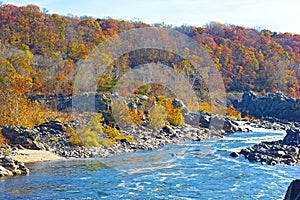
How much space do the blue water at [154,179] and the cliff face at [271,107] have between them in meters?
A: 39.5

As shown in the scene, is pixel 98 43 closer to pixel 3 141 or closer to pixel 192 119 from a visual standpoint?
pixel 192 119

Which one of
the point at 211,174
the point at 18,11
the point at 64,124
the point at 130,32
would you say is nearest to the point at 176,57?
the point at 130,32

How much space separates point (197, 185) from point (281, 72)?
260ft

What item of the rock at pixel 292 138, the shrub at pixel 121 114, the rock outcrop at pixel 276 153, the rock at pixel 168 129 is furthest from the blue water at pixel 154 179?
the shrub at pixel 121 114

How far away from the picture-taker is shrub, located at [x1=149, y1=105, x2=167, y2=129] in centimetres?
4680

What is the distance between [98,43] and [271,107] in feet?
116

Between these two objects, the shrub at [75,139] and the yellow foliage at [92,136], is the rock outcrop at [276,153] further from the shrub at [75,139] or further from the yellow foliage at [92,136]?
the shrub at [75,139]

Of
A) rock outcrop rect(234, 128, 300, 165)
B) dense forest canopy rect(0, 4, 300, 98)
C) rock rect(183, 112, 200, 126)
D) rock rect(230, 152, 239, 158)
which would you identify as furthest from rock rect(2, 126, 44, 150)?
dense forest canopy rect(0, 4, 300, 98)

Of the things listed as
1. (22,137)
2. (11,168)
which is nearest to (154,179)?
(11,168)

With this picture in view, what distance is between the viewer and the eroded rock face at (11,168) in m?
25.1

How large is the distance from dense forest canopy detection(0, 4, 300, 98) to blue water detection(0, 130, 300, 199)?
33.1 metres

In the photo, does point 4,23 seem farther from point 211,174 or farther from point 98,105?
point 211,174

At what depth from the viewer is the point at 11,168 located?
2550cm

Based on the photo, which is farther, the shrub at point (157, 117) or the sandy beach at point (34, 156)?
the shrub at point (157, 117)
